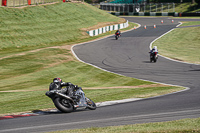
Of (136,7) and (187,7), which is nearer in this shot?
(187,7)

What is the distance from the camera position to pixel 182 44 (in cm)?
4781

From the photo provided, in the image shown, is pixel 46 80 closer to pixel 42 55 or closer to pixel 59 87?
pixel 42 55

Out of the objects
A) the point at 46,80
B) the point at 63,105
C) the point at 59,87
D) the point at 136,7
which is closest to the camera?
the point at 63,105

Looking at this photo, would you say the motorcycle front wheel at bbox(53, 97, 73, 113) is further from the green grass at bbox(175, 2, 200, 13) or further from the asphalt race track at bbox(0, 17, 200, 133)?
the green grass at bbox(175, 2, 200, 13)

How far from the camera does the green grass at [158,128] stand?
370 inches

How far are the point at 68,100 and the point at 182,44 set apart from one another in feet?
125

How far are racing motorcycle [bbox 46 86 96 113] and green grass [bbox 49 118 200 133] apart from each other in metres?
2.73

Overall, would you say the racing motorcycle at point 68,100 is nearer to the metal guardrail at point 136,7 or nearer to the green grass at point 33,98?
the green grass at point 33,98

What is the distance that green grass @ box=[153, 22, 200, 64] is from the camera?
36656 mm

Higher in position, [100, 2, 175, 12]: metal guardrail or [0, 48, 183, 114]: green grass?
[100, 2, 175, 12]: metal guardrail

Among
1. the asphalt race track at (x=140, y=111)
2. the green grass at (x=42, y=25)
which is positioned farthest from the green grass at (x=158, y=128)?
the green grass at (x=42, y=25)

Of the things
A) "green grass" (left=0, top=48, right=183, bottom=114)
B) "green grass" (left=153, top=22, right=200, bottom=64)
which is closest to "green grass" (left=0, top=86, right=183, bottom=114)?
"green grass" (left=0, top=48, right=183, bottom=114)

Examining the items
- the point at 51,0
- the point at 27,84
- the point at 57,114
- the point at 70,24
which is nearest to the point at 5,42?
the point at 70,24

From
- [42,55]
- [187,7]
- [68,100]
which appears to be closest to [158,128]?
[68,100]
